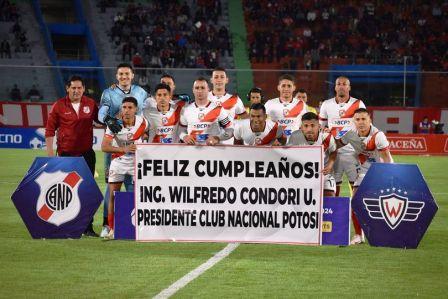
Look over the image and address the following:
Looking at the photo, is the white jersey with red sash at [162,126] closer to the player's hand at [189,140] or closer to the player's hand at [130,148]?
the player's hand at [189,140]

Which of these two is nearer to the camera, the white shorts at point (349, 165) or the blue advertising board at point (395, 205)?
the blue advertising board at point (395, 205)

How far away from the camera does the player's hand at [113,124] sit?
33.7 ft

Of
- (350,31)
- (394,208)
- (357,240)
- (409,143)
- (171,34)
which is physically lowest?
(409,143)

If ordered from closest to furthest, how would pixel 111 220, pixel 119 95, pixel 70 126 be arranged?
1. pixel 111 220
2. pixel 70 126
3. pixel 119 95

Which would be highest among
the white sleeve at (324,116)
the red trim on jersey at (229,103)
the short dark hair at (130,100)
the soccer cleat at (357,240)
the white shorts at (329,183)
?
the short dark hair at (130,100)

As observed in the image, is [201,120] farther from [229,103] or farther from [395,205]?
[395,205]

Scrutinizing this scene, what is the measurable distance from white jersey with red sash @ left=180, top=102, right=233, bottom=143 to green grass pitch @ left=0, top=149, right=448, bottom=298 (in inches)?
62.5

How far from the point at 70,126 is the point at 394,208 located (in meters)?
4.01

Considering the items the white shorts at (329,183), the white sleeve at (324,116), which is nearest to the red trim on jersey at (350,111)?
the white sleeve at (324,116)

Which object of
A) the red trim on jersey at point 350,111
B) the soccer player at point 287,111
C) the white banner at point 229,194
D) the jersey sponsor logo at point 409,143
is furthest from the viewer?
the jersey sponsor logo at point 409,143

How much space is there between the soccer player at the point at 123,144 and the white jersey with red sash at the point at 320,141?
5.89 feet

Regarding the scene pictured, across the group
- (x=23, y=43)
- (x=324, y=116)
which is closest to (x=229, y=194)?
(x=324, y=116)

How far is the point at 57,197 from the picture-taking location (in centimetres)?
1016

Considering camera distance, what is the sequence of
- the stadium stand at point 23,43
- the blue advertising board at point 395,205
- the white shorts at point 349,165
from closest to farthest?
the blue advertising board at point 395,205 < the white shorts at point 349,165 < the stadium stand at point 23,43
